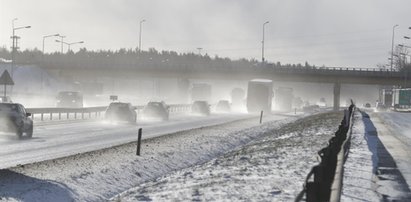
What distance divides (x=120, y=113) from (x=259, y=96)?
31.2 meters

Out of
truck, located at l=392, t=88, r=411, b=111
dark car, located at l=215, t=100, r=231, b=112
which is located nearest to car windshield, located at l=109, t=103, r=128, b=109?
dark car, located at l=215, t=100, r=231, b=112

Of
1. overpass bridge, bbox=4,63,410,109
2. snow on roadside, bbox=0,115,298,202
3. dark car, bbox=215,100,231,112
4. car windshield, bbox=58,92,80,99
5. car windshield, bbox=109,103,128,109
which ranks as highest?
overpass bridge, bbox=4,63,410,109

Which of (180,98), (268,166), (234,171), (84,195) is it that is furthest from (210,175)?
(180,98)

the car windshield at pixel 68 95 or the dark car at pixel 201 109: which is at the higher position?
the car windshield at pixel 68 95

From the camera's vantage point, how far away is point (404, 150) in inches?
898

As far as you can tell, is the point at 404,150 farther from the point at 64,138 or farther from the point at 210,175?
the point at 64,138

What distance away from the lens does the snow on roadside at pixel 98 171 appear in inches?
521

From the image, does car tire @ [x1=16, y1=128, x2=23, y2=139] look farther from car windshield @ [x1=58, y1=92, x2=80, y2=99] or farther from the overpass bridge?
the overpass bridge

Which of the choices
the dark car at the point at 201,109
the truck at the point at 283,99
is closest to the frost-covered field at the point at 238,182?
the dark car at the point at 201,109

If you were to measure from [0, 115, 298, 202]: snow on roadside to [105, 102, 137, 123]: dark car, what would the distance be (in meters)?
18.2

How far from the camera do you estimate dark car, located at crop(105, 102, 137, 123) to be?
145ft

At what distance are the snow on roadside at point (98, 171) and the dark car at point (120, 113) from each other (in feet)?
59.8

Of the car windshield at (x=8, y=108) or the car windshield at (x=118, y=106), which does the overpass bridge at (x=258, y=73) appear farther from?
the car windshield at (x=8, y=108)

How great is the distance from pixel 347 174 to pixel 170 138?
47.3 feet
